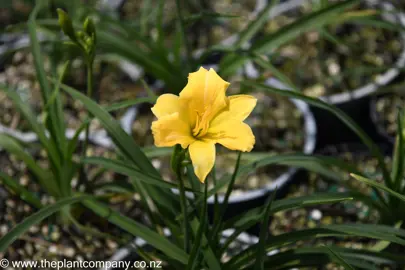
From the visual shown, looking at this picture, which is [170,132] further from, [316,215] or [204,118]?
[316,215]

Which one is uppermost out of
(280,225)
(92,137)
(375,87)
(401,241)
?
(375,87)

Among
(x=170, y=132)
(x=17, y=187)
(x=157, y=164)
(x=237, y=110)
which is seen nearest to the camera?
(x=170, y=132)

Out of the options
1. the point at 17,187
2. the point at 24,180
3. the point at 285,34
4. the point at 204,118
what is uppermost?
the point at 285,34

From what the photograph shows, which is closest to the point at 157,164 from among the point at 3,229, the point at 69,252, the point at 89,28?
the point at 69,252

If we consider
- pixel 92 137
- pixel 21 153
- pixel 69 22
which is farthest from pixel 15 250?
pixel 69 22

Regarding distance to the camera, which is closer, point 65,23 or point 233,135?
point 233,135

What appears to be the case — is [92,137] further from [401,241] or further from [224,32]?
[401,241]

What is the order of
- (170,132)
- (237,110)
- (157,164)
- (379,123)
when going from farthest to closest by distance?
(379,123)
(157,164)
(237,110)
(170,132)

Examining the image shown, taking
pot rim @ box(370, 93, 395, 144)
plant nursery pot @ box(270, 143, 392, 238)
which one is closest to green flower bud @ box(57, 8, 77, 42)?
plant nursery pot @ box(270, 143, 392, 238)
